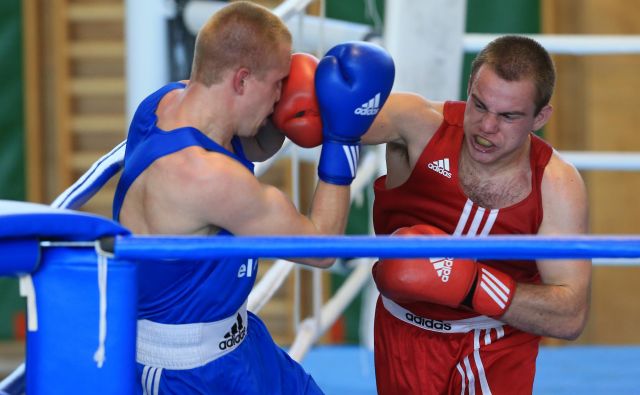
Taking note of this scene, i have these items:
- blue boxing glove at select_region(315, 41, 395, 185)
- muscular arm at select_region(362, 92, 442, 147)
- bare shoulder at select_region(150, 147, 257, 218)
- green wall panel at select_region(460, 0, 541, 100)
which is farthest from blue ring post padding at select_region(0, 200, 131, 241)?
green wall panel at select_region(460, 0, 541, 100)

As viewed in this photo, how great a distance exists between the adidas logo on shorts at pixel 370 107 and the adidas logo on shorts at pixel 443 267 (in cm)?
30

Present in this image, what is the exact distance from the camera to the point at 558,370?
3.11m

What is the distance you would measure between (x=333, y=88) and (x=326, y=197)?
199 millimetres

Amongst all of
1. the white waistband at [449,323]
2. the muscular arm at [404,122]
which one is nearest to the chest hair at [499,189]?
the muscular arm at [404,122]

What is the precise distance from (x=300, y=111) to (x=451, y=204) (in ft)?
1.27

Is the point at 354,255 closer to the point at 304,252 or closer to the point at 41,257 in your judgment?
the point at 304,252

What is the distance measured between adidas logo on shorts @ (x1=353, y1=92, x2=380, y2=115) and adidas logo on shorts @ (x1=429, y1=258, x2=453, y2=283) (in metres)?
0.30

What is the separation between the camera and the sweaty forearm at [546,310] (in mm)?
1889

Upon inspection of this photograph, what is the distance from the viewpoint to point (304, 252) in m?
1.15

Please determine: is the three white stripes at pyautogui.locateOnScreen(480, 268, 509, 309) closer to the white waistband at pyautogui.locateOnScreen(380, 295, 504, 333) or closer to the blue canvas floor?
the white waistband at pyautogui.locateOnScreen(380, 295, 504, 333)

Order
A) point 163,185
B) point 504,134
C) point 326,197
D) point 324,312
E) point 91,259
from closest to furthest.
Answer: point 91,259 < point 163,185 < point 326,197 < point 504,134 < point 324,312

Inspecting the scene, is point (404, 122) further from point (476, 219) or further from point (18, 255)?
point (18, 255)

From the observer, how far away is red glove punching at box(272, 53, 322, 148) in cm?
184

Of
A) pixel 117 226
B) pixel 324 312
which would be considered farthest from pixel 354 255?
pixel 324 312
